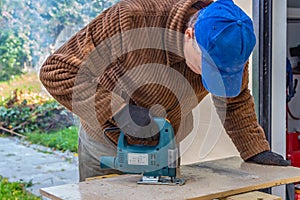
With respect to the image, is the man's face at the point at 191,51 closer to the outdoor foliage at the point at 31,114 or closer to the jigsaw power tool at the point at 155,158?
the jigsaw power tool at the point at 155,158

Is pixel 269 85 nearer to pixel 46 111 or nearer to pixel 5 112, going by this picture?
pixel 46 111

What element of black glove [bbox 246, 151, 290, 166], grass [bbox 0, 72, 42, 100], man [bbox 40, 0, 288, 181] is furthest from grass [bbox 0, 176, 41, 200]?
black glove [bbox 246, 151, 290, 166]

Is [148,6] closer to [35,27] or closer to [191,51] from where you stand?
[191,51]

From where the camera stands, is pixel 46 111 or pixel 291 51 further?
pixel 291 51

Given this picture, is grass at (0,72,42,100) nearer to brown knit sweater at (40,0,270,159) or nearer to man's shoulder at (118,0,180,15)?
brown knit sweater at (40,0,270,159)

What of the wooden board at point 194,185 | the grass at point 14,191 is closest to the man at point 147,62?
the wooden board at point 194,185

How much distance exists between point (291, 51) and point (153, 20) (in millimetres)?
1911

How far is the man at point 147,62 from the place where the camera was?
4.05 ft

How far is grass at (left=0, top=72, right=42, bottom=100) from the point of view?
6.79 feet

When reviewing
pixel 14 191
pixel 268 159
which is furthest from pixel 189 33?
pixel 14 191

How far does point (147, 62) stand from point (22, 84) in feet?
3.11

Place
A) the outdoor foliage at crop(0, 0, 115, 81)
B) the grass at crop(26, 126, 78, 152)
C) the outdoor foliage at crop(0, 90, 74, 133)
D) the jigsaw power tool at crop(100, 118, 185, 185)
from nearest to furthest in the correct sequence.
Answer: the jigsaw power tool at crop(100, 118, 185, 185) < the outdoor foliage at crop(0, 0, 115, 81) < the outdoor foliage at crop(0, 90, 74, 133) < the grass at crop(26, 126, 78, 152)

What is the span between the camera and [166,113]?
58.4 inches

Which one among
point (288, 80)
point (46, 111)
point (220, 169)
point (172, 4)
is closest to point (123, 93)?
point (172, 4)
